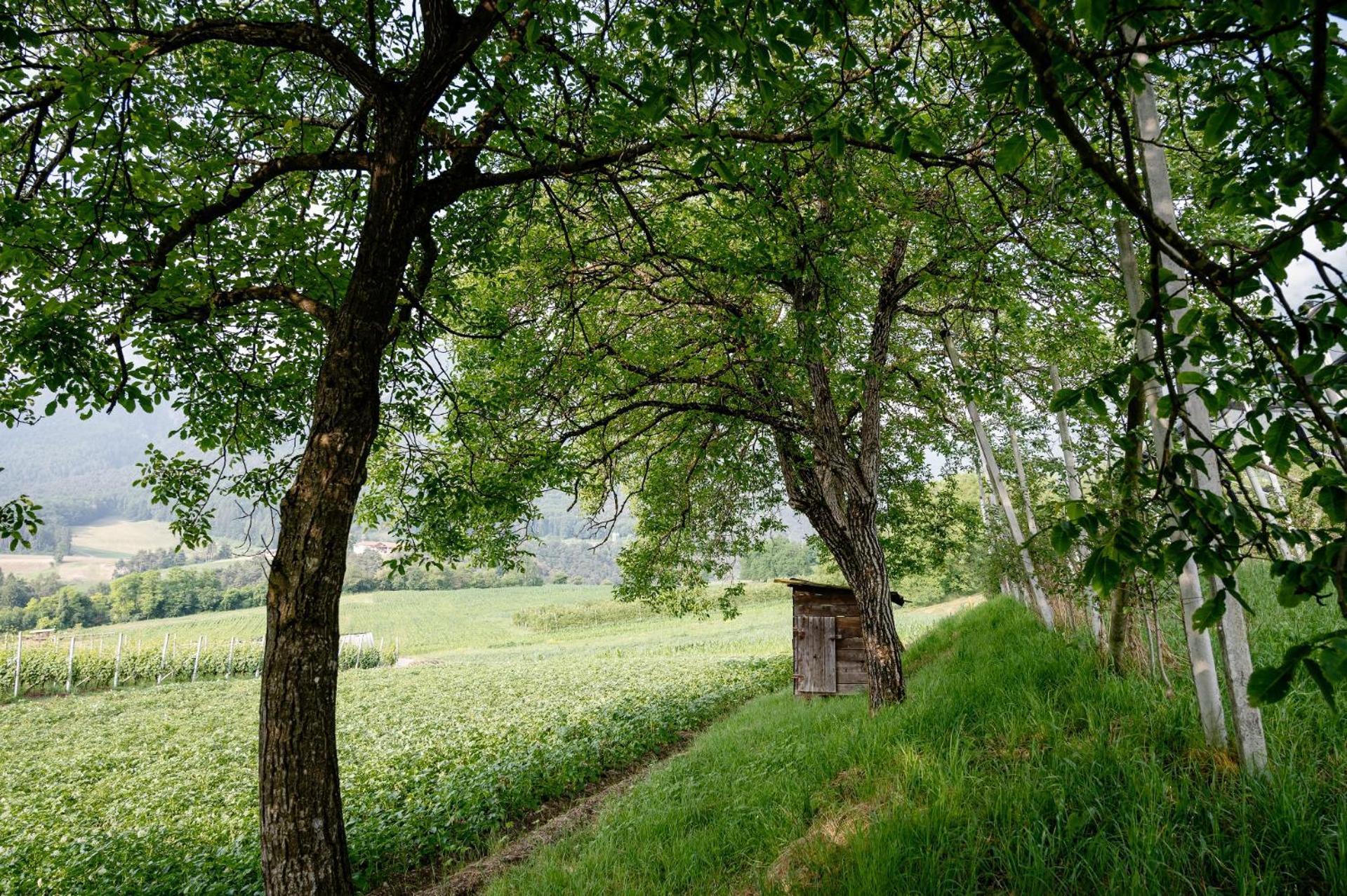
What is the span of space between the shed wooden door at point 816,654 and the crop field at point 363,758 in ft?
7.67

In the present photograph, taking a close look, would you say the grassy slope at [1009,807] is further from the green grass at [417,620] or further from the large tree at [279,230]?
the green grass at [417,620]

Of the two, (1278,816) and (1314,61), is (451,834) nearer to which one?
(1278,816)

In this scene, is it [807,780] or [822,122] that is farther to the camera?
[807,780]

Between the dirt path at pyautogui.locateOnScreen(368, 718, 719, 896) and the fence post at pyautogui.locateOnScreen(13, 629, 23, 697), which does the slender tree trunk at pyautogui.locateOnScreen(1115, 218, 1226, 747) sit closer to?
the dirt path at pyautogui.locateOnScreen(368, 718, 719, 896)

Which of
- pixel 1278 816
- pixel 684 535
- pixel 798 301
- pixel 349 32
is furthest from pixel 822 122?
pixel 684 535

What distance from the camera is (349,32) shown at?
5.49 metres

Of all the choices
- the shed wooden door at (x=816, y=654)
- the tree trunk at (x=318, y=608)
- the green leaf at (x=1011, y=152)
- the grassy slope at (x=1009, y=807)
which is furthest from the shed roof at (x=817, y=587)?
the green leaf at (x=1011, y=152)

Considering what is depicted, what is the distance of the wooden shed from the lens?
14.5m

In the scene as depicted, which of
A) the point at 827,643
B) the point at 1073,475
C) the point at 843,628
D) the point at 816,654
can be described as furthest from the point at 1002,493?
the point at 816,654

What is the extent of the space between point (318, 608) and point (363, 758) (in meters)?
12.2

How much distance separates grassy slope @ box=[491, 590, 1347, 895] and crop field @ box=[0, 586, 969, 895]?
3.55 m

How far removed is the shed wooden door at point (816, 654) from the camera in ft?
47.6

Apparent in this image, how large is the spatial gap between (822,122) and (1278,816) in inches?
190

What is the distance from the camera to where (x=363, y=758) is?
13570mm
